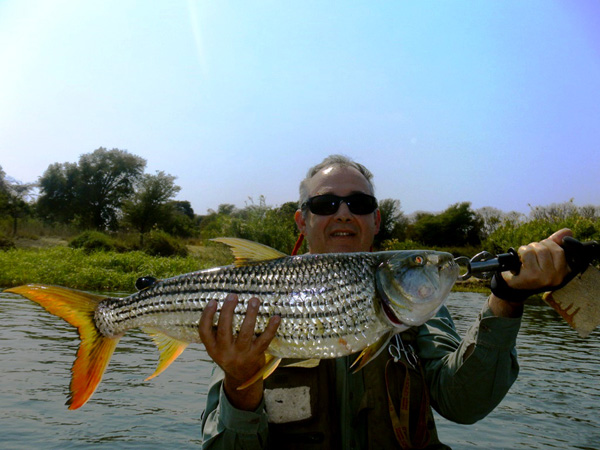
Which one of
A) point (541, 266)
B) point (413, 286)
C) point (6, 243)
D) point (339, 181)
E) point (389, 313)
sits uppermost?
point (6, 243)

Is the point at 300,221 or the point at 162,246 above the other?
the point at 162,246

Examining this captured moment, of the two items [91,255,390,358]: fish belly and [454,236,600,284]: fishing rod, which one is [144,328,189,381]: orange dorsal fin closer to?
[91,255,390,358]: fish belly

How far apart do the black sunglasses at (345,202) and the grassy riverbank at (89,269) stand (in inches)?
864

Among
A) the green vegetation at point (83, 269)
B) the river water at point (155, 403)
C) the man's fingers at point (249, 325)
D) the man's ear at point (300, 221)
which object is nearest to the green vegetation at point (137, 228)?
the green vegetation at point (83, 269)

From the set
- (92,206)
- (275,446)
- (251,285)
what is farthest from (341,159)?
(92,206)

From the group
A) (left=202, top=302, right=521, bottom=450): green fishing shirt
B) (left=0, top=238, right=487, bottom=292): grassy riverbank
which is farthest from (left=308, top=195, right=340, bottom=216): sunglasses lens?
(left=0, top=238, right=487, bottom=292): grassy riverbank

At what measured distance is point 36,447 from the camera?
768 centimetres

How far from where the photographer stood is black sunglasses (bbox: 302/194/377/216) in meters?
5.00

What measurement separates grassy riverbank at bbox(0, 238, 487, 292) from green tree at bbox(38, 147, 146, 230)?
32.5m

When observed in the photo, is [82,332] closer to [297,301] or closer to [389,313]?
[297,301]

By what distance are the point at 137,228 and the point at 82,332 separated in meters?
54.7

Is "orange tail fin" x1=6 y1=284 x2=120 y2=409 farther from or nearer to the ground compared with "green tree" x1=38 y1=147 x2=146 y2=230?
nearer to the ground

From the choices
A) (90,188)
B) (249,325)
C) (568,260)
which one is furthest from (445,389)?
(90,188)

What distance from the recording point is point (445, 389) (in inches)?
153
